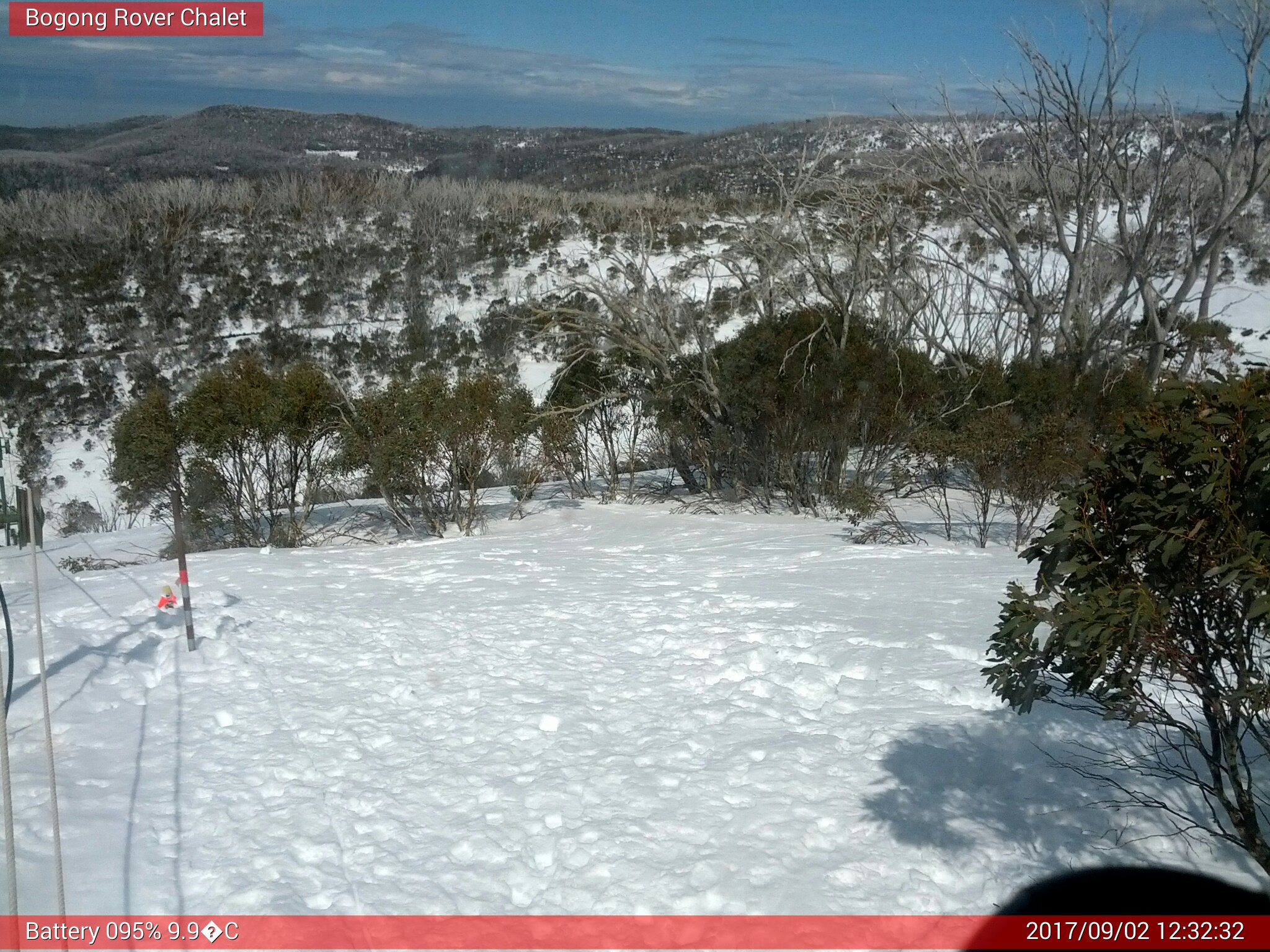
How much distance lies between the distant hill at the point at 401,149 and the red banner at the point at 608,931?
11.4 meters

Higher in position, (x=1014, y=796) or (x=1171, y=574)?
(x=1171, y=574)

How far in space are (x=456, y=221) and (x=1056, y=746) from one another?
96.4 ft

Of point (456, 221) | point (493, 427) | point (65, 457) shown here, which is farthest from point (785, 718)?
point (456, 221)

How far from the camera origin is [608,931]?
3.46 m

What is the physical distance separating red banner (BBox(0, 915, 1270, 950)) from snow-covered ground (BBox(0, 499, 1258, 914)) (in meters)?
0.07

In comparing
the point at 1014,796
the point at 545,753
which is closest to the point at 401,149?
the point at 545,753

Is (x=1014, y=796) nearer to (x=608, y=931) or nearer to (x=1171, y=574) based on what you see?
(x=1171, y=574)

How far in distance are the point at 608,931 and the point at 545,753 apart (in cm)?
151

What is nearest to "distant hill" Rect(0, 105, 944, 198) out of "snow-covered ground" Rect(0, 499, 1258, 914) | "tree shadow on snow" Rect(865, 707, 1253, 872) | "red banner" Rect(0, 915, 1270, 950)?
"snow-covered ground" Rect(0, 499, 1258, 914)

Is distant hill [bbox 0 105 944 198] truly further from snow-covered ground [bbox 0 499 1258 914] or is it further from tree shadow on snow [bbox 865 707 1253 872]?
tree shadow on snow [bbox 865 707 1253 872]

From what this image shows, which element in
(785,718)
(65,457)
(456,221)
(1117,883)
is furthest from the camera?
(456,221)

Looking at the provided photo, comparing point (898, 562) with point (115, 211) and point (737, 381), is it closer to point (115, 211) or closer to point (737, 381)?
point (737, 381)

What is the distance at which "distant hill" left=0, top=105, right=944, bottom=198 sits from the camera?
19.9 meters

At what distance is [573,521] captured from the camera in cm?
1202
